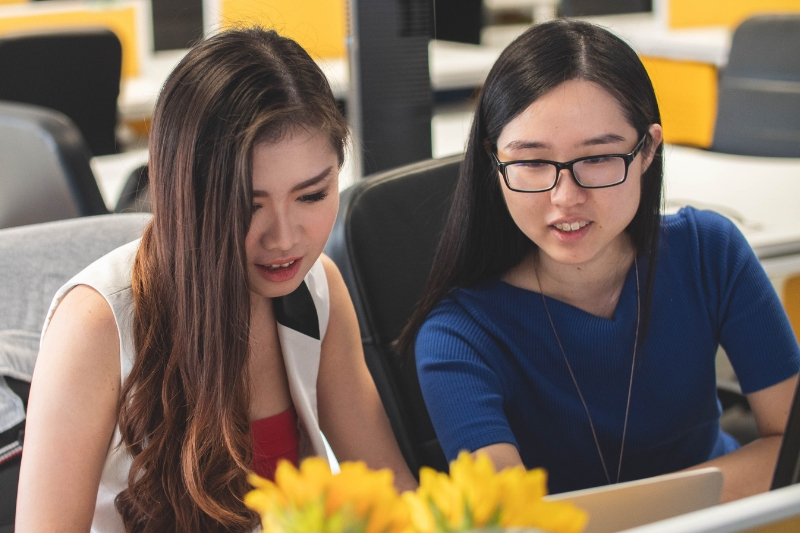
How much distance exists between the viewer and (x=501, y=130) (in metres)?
1.10

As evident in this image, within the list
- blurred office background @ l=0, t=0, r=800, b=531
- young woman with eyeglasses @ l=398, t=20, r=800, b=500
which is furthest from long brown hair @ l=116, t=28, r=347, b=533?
young woman with eyeglasses @ l=398, t=20, r=800, b=500

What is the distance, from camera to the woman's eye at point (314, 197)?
0.95 metres

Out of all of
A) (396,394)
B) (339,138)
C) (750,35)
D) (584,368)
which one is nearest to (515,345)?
(584,368)

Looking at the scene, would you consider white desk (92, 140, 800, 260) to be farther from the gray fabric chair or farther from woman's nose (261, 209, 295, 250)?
woman's nose (261, 209, 295, 250)

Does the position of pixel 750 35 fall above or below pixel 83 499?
above

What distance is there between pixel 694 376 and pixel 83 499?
0.77 metres

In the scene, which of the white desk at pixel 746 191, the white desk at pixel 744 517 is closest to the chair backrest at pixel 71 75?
the white desk at pixel 746 191

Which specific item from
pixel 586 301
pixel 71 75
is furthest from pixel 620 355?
pixel 71 75

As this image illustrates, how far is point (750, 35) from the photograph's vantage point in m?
3.11

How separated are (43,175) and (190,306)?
85 cm

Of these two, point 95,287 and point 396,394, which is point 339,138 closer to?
point 95,287

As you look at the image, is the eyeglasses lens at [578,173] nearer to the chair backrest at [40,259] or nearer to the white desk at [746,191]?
the chair backrest at [40,259]

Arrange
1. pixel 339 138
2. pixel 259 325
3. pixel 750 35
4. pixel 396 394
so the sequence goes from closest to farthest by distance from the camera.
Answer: pixel 339 138 → pixel 259 325 → pixel 396 394 → pixel 750 35

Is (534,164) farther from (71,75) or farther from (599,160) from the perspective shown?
(71,75)
